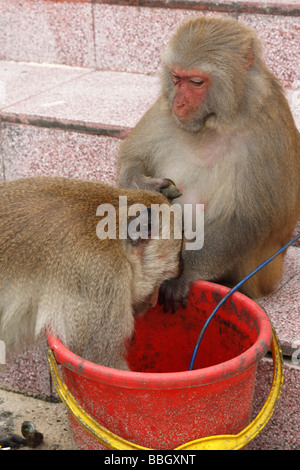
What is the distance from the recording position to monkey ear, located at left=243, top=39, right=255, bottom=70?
2.46 meters

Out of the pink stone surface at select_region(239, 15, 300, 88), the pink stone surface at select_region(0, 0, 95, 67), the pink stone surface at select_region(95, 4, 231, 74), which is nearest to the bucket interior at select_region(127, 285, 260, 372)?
the pink stone surface at select_region(239, 15, 300, 88)

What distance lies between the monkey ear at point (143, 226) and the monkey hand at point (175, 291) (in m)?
0.39

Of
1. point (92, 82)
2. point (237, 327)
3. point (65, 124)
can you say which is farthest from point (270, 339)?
point (92, 82)

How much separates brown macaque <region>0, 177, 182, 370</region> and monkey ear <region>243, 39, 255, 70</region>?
60 cm

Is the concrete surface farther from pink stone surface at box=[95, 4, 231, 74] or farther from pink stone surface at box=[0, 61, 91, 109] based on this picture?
pink stone surface at box=[95, 4, 231, 74]

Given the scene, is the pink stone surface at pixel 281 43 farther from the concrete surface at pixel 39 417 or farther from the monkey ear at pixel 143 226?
the concrete surface at pixel 39 417

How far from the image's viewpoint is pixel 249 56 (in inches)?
98.0

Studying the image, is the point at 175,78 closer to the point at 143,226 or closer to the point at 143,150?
the point at 143,150

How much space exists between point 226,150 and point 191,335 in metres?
0.72

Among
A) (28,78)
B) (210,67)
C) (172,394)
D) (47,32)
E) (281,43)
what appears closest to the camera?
(172,394)

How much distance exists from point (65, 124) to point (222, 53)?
1.19m

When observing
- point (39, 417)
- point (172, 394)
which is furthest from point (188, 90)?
point (39, 417)

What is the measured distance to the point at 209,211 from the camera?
8.82 feet
